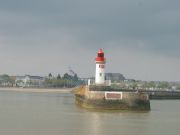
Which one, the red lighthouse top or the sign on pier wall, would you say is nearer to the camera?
the sign on pier wall

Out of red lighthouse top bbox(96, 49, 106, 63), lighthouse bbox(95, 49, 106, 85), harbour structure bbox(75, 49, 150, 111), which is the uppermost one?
red lighthouse top bbox(96, 49, 106, 63)

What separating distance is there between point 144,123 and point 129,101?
10.3 m

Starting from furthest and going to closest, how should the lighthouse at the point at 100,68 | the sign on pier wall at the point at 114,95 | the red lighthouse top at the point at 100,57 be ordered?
the lighthouse at the point at 100,68
the red lighthouse top at the point at 100,57
the sign on pier wall at the point at 114,95

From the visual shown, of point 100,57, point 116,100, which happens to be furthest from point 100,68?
point 116,100

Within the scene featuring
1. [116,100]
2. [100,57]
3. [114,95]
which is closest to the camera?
[114,95]

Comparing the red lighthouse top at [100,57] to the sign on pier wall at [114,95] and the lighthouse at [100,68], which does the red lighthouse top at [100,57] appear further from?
the sign on pier wall at [114,95]

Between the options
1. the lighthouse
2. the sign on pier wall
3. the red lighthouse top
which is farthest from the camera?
the lighthouse

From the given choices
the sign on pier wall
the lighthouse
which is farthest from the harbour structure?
the lighthouse

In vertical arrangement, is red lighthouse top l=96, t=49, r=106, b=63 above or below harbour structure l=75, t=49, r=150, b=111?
above

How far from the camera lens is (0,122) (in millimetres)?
30609

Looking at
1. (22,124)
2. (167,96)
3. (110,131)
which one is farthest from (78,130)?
(167,96)

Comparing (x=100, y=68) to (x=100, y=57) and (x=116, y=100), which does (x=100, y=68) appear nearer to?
(x=100, y=57)

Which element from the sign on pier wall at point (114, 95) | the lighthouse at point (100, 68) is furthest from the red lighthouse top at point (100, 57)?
the sign on pier wall at point (114, 95)

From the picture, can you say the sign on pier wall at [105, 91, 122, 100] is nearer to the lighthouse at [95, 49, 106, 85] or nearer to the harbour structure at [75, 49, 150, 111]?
the harbour structure at [75, 49, 150, 111]
